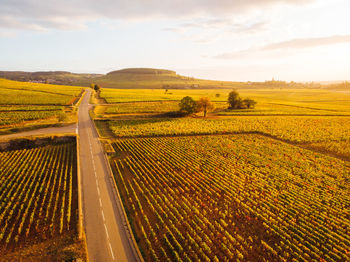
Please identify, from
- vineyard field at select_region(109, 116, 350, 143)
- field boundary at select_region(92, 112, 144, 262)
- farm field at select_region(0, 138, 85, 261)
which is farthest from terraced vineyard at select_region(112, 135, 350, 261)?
vineyard field at select_region(109, 116, 350, 143)

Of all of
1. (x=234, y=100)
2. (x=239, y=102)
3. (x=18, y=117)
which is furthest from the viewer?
(x=239, y=102)

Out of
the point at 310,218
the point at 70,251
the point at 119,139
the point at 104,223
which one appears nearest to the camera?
the point at 70,251

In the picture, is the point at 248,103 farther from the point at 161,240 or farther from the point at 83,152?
the point at 161,240

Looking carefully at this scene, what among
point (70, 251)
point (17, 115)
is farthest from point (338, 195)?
point (17, 115)

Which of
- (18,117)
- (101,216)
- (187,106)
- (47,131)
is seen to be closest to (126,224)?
(101,216)

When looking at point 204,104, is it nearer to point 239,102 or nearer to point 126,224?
point 239,102

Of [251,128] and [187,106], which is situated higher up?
[187,106]

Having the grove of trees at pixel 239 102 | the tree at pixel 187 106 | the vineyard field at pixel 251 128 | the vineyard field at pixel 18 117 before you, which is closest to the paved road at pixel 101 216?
the vineyard field at pixel 251 128
